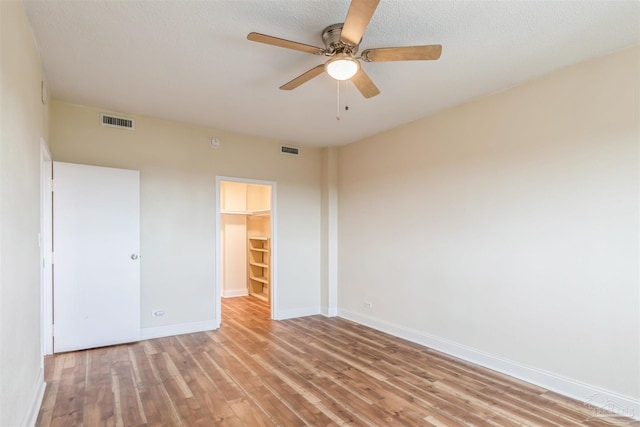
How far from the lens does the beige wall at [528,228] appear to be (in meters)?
2.62

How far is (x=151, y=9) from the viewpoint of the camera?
7.20 feet

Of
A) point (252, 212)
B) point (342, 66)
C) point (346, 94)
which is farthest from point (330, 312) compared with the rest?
point (342, 66)

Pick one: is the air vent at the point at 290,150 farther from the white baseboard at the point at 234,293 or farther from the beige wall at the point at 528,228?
the white baseboard at the point at 234,293

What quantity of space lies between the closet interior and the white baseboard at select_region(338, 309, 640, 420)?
11.1 ft

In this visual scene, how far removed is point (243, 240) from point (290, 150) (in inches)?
102

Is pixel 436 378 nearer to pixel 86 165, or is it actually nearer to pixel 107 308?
pixel 107 308

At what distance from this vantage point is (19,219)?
202cm

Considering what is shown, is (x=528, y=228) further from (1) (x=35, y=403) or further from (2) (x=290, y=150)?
(1) (x=35, y=403)

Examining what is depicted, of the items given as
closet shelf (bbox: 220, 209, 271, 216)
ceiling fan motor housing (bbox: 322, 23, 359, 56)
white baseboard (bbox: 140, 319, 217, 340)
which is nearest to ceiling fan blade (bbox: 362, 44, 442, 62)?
ceiling fan motor housing (bbox: 322, 23, 359, 56)

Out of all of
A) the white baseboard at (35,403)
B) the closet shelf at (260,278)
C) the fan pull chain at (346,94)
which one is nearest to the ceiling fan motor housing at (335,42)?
the fan pull chain at (346,94)

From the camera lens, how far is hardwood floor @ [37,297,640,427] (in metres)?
2.46

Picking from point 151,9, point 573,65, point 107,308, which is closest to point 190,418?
point 107,308

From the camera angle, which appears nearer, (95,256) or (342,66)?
(342,66)

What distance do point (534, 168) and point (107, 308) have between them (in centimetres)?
467
